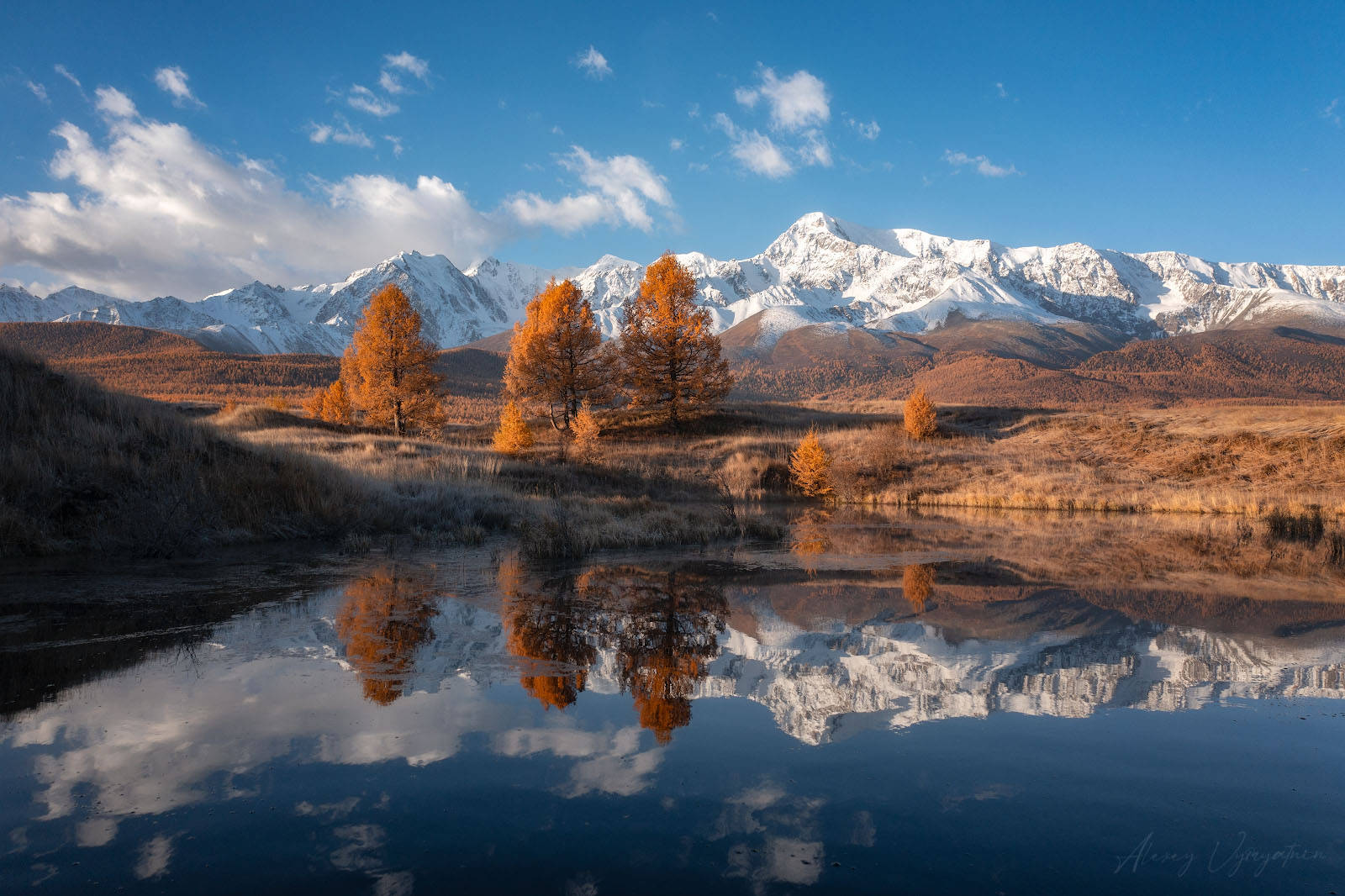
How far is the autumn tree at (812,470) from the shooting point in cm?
2819

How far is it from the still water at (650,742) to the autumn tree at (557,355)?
28.6 meters

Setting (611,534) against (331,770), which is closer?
(331,770)

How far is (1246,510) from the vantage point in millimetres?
20875

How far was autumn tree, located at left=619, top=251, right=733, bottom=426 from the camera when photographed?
38.6 m

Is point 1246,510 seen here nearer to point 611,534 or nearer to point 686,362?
point 611,534

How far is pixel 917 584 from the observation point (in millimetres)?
9836

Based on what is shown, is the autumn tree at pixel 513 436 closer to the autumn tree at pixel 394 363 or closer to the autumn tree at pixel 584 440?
the autumn tree at pixel 584 440

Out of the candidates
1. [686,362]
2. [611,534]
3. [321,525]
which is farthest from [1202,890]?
[686,362]

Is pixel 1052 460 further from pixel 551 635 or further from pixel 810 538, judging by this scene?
pixel 551 635

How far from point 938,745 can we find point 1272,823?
1.52 meters

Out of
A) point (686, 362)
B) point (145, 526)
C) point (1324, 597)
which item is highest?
point (686, 362)

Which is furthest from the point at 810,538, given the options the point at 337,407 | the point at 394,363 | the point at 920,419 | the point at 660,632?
the point at 337,407

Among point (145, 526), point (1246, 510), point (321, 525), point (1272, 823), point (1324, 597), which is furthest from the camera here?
point (1246, 510)

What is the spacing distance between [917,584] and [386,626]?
6.87 m
